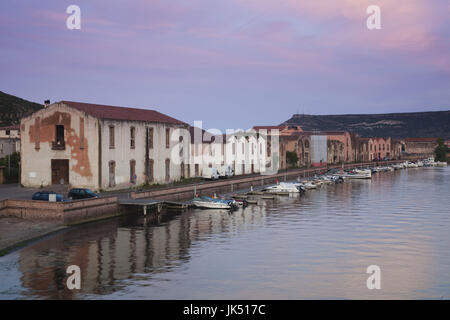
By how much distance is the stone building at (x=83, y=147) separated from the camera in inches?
2462

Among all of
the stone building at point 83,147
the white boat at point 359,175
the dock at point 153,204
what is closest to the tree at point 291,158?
the white boat at point 359,175

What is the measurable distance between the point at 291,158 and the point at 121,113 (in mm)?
81370

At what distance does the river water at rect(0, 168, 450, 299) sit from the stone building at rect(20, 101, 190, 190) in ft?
33.6

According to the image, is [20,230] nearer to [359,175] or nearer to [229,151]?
[229,151]

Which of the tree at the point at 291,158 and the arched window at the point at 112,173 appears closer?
the arched window at the point at 112,173

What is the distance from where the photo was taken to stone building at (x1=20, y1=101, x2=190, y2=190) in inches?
2462

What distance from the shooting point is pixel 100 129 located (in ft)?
204

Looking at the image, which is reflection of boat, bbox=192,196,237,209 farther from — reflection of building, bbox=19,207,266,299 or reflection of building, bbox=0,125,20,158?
reflection of building, bbox=0,125,20,158

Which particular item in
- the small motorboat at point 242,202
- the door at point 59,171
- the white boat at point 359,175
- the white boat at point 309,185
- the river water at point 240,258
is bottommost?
the river water at point 240,258

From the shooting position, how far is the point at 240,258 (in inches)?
1503

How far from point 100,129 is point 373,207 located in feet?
131

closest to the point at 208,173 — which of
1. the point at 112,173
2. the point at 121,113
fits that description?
the point at 121,113

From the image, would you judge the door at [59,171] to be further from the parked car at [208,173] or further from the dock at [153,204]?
the parked car at [208,173]
